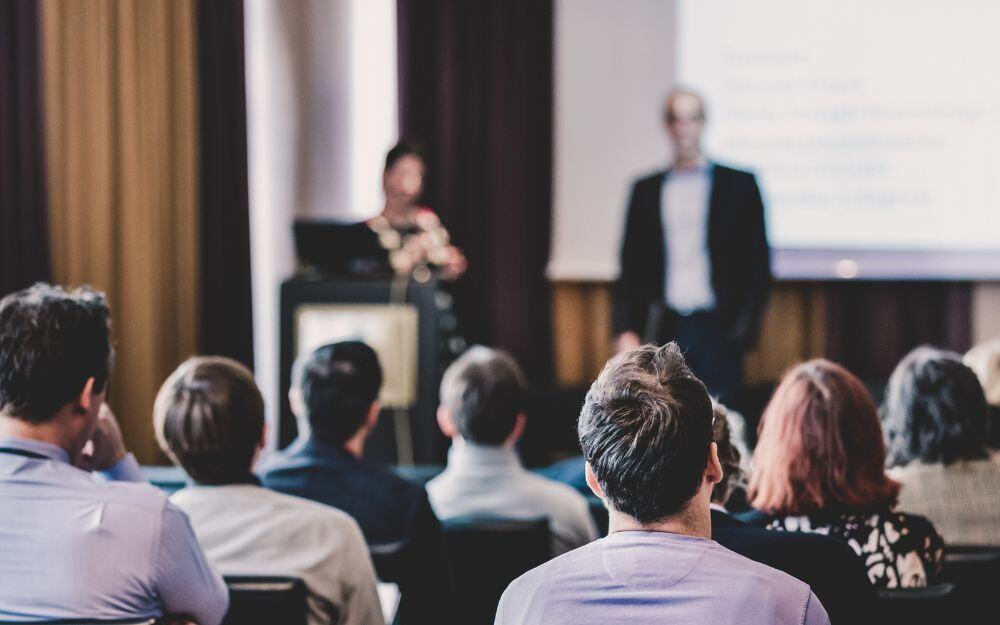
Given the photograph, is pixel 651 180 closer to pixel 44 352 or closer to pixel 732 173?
pixel 732 173

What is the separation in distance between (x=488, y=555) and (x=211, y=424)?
57cm

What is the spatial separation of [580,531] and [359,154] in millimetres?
3675

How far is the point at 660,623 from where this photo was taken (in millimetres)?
1137

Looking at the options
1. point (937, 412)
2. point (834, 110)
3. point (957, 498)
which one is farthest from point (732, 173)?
point (957, 498)

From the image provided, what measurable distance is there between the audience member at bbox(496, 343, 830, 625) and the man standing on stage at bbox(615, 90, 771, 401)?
303 cm

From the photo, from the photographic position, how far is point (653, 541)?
1183 mm

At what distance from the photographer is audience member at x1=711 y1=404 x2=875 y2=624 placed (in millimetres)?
1449

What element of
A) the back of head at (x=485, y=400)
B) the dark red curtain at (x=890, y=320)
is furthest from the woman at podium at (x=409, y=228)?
the back of head at (x=485, y=400)

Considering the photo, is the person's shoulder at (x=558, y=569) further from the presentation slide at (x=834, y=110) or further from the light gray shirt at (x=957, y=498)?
the presentation slide at (x=834, y=110)

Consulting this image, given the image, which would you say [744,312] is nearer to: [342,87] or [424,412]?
[424,412]

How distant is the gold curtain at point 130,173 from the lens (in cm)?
392

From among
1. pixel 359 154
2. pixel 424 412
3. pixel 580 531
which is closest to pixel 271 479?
pixel 580 531

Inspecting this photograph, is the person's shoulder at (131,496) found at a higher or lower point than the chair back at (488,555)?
higher

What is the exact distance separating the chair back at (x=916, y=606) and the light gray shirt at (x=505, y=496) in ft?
2.70
